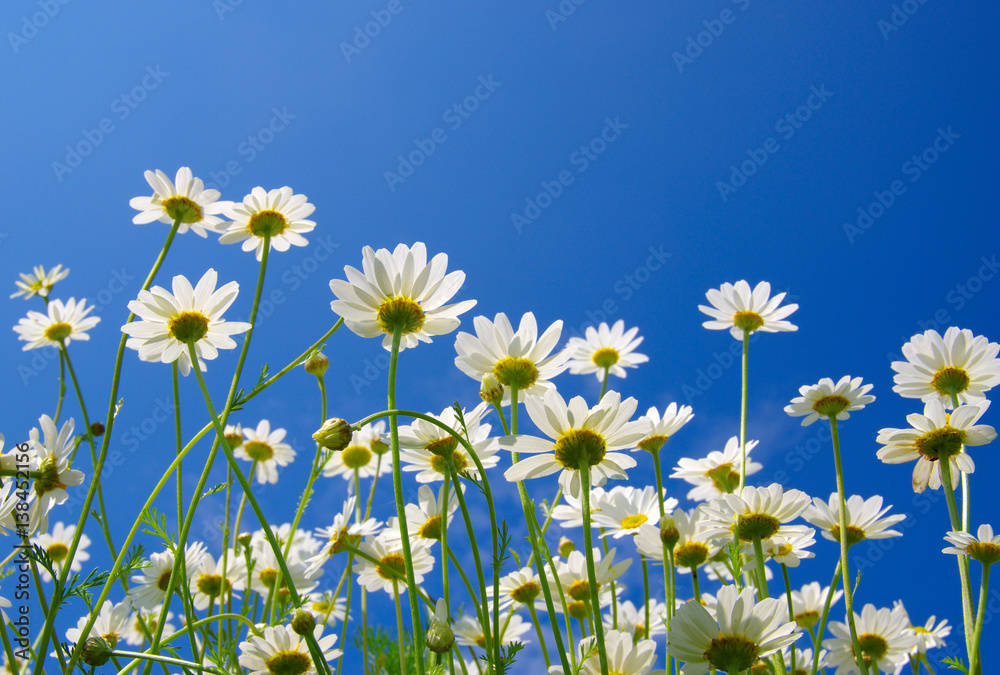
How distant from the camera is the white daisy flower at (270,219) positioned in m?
1.91

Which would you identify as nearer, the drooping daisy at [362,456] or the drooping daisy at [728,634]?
the drooping daisy at [728,634]

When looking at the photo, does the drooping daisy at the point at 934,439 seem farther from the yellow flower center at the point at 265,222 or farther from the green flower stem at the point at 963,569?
the yellow flower center at the point at 265,222

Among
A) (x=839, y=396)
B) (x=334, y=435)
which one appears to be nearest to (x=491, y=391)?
(x=334, y=435)

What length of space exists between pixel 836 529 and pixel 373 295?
137 centimetres

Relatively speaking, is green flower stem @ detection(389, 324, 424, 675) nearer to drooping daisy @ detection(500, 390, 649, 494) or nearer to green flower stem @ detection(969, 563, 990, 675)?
drooping daisy @ detection(500, 390, 649, 494)

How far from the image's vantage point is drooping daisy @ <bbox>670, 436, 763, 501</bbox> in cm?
202

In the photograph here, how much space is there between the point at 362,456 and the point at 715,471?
117 centimetres

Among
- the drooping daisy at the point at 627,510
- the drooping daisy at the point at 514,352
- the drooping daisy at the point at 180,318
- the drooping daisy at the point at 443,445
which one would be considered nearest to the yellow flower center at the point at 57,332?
the drooping daisy at the point at 180,318

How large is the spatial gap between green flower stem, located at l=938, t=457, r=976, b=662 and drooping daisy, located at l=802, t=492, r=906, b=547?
411 millimetres

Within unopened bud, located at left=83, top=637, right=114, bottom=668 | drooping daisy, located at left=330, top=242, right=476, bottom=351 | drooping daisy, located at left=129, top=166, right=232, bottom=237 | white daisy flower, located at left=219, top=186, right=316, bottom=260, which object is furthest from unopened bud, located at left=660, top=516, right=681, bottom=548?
drooping daisy, located at left=129, top=166, right=232, bottom=237

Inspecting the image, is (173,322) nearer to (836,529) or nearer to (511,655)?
(511,655)

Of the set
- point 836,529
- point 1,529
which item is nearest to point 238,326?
point 1,529

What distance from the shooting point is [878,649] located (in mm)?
1973

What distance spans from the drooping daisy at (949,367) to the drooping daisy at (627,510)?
671 millimetres
